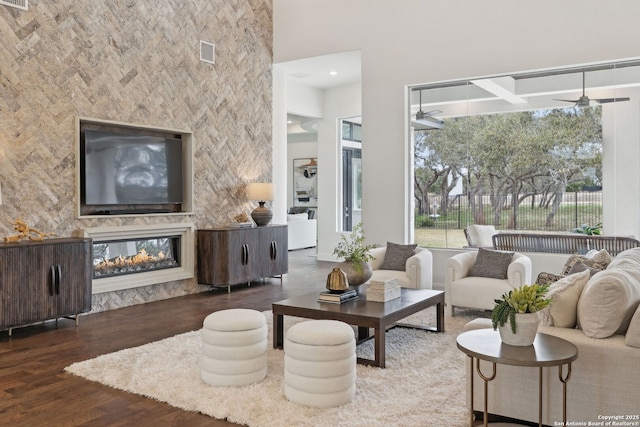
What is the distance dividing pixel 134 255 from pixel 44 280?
1.55m

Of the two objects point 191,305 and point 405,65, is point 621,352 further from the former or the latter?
point 405,65

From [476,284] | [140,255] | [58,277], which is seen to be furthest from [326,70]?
[58,277]

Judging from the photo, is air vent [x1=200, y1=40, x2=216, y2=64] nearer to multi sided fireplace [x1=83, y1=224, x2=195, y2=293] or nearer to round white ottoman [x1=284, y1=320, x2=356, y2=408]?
multi sided fireplace [x1=83, y1=224, x2=195, y2=293]

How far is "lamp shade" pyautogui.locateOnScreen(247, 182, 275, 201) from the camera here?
789 cm

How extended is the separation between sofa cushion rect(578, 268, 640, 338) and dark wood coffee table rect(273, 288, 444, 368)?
4.84 feet

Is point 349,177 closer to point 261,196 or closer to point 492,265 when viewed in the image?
point 261,196

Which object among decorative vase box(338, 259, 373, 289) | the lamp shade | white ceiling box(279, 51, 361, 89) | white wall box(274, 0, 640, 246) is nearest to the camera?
decorative vase box(338, 259, 373, 289)

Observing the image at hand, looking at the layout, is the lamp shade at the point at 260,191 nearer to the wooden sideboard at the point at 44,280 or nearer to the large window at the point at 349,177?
the wooden sideboard at the point at 44,280

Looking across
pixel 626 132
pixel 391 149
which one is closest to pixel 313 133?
pixel 391 149

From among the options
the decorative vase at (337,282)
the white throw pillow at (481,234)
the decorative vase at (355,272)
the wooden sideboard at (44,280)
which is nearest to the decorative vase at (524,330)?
the decorative vase at (337,282)

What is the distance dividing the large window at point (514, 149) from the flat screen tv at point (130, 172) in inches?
129

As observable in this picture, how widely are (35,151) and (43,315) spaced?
5.41ft

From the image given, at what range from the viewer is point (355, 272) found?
4738mm

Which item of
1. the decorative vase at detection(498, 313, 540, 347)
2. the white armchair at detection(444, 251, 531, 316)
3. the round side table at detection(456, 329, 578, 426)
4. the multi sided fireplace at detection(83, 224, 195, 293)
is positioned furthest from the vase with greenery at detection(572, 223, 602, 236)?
the multi sided fireplace at detection(83, 224, 195, 293)
